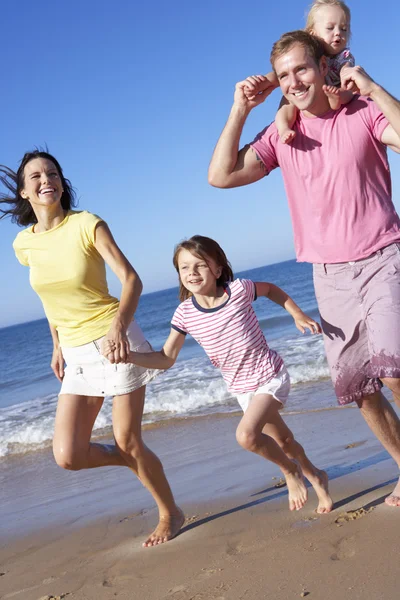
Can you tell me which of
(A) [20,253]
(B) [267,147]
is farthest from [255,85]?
(A) [20,253]

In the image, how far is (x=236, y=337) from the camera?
160 inches

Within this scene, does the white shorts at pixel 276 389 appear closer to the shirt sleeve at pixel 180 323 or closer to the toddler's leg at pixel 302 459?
the toddler's leg at pixel 302 459

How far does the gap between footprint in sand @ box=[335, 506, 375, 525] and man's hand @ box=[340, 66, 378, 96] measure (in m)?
2.11

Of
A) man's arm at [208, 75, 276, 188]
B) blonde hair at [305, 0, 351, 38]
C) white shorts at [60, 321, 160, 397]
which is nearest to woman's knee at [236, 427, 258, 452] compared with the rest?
white shorts at [60, 321, 160, 397]

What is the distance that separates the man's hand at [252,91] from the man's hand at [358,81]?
0.44m

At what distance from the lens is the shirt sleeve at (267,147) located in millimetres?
3625

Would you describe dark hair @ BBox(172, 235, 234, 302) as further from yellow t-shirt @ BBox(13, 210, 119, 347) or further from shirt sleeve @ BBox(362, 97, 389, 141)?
shirt sleeve @ BBox(362, 97, 389, 141)

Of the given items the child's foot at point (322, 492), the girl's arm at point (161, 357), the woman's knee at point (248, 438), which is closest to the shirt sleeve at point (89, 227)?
the girl's arm at point (161, 357)

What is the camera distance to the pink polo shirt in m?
3.28

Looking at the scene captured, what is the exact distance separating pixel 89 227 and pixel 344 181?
145 cm

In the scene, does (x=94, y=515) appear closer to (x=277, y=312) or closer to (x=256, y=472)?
(x=256, y=472)

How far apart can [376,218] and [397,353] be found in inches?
25.4

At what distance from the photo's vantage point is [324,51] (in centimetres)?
351

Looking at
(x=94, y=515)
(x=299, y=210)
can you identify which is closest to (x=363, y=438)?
(x=94, y=515)
